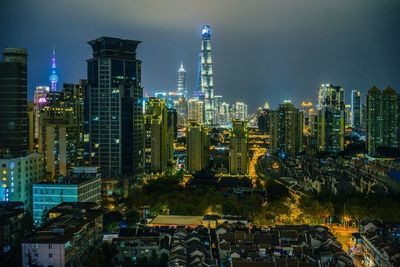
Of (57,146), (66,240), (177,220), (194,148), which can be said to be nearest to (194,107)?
(194,148)

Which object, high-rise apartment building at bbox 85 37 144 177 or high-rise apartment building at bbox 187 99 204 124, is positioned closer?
high-rise apartment building at bbox 85 37 144 177

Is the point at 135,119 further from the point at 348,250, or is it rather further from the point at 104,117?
the point at 348,250

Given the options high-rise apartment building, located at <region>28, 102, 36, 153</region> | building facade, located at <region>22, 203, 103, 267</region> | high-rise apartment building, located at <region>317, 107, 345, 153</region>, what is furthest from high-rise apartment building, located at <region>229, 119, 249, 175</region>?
building facade, located at <region>22, 203, 103, 267</region>

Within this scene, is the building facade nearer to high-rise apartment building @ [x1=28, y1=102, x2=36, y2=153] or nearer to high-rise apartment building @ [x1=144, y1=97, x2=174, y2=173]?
high-rise apartment building @ [x1=144, y1=97, x2=174, y2=173]

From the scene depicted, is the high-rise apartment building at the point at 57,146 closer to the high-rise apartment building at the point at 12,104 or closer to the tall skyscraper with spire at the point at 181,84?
the high-rise apartment building at the point at 12,104

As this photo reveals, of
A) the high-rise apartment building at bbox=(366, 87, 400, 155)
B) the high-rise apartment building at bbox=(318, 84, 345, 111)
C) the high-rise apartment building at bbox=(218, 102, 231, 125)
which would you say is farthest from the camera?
the high-rise apartment building at bbox=(218, 102, 231, 125)

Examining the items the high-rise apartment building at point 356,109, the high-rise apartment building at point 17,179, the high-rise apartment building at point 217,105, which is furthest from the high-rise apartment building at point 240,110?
the high-rise apartment building at point 17,179

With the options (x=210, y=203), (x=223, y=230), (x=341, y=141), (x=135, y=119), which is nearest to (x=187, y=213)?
(x=210, y=203)
